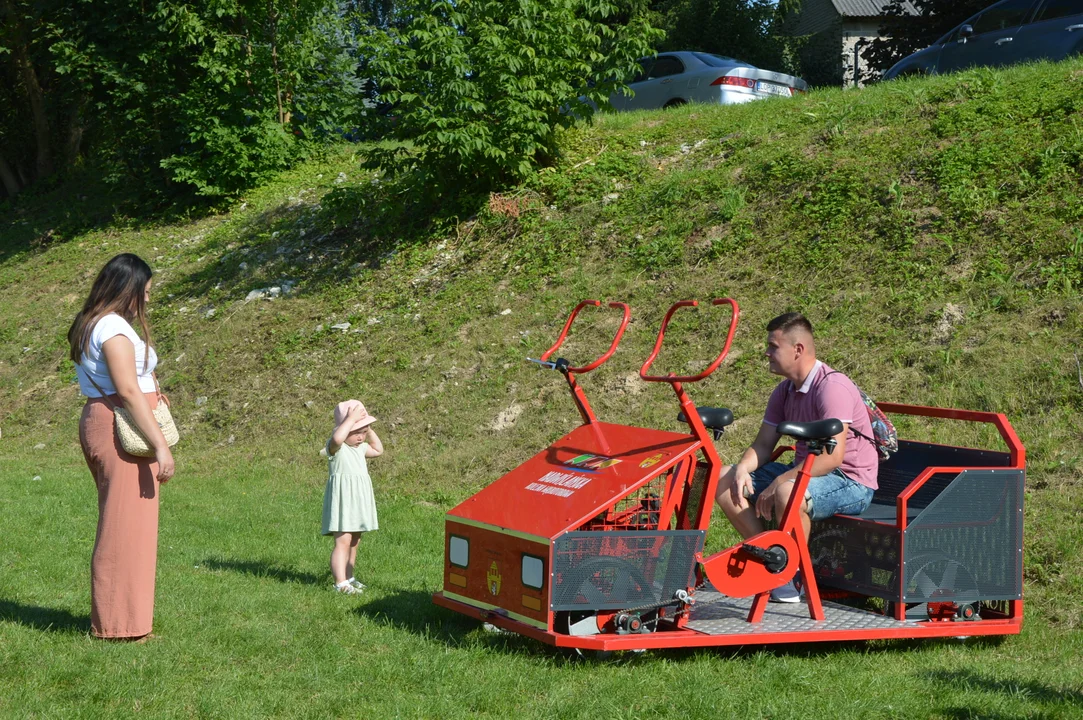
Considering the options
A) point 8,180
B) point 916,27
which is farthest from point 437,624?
point 8,180

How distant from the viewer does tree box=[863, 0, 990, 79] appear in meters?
21.9

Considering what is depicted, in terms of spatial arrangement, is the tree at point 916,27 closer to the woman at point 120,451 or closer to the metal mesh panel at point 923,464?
the metal mesh panel at point 923,464

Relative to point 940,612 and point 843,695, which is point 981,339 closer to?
point 940,612

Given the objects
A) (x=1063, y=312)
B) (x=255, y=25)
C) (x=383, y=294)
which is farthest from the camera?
(x=255, y=25)

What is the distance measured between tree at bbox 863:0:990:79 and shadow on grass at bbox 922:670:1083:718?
19494 millimetres

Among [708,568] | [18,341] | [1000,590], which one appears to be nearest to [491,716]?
[708,568]

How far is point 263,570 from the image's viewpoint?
727 cm

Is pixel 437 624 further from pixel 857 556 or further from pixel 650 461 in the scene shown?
pixel 857 556

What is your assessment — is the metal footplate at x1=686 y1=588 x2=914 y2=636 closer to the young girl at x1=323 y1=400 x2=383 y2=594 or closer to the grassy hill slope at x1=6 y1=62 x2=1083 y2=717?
the grassy hill slope at x1=6 y1=62 x2=1083 y2=717

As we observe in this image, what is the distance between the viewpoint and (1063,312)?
28.3 feet

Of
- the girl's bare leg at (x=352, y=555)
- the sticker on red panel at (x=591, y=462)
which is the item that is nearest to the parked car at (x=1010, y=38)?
the sticker on red panel at (x=591, y=462)

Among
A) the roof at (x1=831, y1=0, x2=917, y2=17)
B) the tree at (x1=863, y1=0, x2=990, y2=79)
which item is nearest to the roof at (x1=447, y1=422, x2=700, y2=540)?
the tree at (x1=863, y1=0, x2=990, y2=79)

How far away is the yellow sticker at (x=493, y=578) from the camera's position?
5.27 metres

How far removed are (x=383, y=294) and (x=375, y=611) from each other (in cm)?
811
